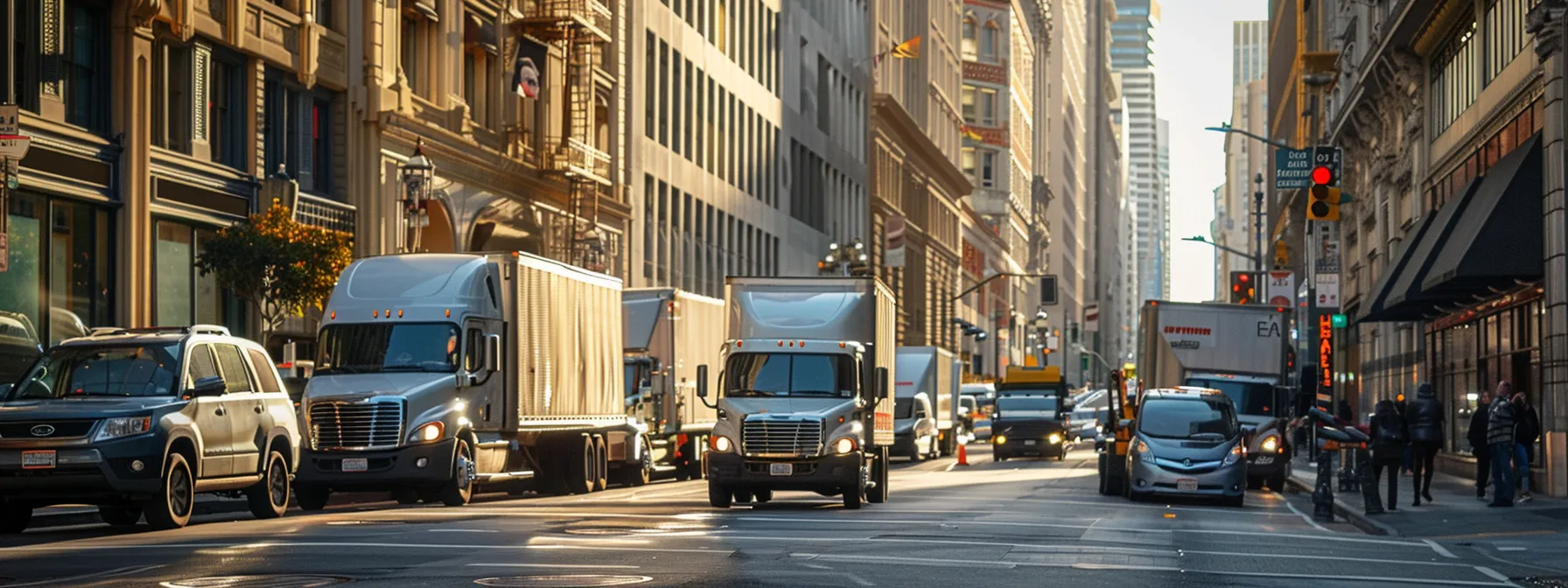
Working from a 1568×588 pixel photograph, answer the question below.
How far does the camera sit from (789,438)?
1079 inches

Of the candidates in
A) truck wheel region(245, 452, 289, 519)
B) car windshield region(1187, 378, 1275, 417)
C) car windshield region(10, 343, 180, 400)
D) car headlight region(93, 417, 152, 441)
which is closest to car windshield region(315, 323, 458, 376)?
truck wheel region(245, 452, 289, 519)

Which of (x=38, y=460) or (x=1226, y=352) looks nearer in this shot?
(x=38, y=460)

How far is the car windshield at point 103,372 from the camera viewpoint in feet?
73.9

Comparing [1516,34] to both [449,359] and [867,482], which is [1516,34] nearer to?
[867,482]

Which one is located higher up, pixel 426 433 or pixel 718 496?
pixel 426 433

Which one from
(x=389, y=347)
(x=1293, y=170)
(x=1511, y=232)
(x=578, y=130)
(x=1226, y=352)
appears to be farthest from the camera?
(x=578, y=130)

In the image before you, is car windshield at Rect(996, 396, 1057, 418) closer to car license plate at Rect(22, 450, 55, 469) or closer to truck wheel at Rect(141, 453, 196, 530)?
truck wheel at Rect(141, 453, 196, 530)

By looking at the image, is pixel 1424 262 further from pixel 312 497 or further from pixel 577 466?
pixel 312 497

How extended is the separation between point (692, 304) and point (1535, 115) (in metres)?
15.8

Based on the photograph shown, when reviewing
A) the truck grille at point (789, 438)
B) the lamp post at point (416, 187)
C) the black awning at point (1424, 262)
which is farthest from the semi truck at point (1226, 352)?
the truck grille at point (789, 438)

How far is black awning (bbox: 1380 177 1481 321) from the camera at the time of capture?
38.3 metres

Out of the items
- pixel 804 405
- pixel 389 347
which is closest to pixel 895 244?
pixel 804 405

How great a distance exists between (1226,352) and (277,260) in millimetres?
17635

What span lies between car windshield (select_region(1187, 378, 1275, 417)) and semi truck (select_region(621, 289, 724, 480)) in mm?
9253
